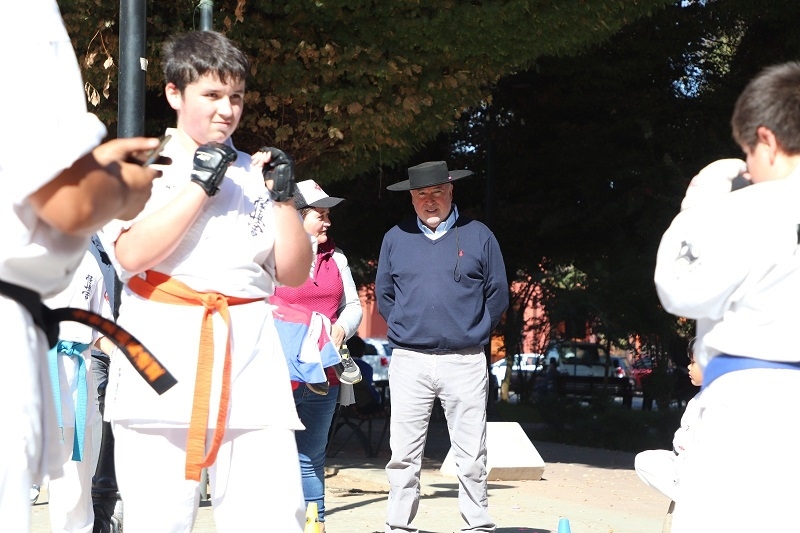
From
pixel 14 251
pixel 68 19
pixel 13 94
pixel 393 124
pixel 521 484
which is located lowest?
pixel 521 484

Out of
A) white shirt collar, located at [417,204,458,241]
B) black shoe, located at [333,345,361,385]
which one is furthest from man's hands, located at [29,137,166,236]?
white shirt collar, located at [417,204,458,241]

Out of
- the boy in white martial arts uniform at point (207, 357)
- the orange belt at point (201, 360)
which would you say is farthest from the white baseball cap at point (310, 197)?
the orange belt at point (201, 360)

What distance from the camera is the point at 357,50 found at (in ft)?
31.4

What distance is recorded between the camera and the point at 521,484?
1070 centimetres

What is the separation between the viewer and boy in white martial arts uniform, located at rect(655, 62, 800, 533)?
3.16 meters

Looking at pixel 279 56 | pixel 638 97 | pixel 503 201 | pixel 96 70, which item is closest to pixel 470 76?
pixel 279 56

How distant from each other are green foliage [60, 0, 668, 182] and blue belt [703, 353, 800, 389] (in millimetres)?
6365

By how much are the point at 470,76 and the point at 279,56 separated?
1.70m

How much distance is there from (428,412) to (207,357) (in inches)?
154

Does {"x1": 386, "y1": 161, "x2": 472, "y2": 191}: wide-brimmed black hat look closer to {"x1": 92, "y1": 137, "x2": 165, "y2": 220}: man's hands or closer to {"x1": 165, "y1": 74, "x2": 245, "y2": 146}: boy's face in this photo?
{"x1": 165, "y1": 74, "x2": 245, "y2": 146}: boy's face

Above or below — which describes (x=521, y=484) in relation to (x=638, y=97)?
below

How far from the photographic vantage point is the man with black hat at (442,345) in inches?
277

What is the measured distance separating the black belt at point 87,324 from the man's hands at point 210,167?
73 centimetres

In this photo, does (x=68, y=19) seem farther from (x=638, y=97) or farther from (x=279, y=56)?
(x=638, y=97)
